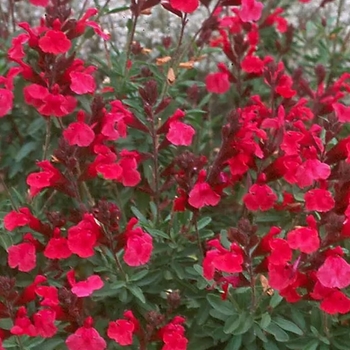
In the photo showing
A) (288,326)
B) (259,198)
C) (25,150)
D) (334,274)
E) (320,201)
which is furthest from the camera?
(25,150)

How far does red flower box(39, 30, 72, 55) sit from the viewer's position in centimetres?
182

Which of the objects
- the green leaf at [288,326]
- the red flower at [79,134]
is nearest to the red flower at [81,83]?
the red flower at [79,134]

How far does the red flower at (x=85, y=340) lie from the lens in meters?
1.55

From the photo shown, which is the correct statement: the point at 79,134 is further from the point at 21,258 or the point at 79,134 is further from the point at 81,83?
Result: the point at 21,258

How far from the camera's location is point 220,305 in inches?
67.2

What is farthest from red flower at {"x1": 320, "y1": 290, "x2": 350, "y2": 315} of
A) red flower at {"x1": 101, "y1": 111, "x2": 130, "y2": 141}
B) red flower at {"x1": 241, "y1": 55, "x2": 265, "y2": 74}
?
red flower at {"x1": 241, "y1": 55, "x2": 265, "y2": 74}

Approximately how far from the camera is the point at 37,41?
1883 mm

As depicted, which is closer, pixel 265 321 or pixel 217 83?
pixel 265 321

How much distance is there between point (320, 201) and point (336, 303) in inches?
8.7

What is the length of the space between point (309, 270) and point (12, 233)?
0.86 m

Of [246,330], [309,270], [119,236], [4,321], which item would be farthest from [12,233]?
[309,270]

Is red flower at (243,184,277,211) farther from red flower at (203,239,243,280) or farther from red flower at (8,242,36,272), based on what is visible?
red flower at (8,242,36,272)

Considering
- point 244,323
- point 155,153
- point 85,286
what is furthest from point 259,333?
point 155,153

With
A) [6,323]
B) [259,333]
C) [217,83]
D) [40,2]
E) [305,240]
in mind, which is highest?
[40,2]
